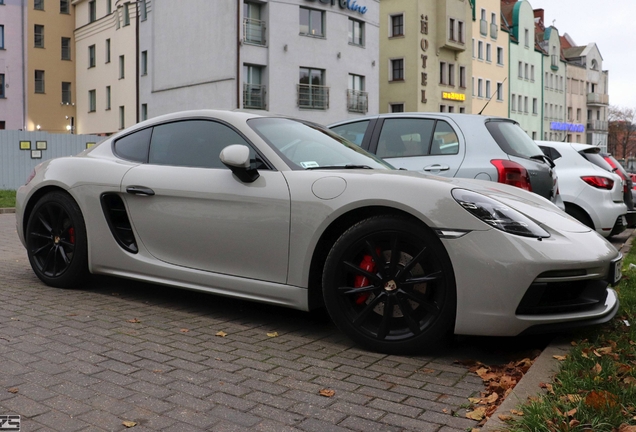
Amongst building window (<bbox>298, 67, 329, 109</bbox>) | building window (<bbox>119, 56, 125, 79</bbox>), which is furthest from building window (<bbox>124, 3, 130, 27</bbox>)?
building window (<bbox>298, 67, 329, 109</bbox>)

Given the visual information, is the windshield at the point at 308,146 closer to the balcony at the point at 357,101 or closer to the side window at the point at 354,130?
the side window at the point at 354,130

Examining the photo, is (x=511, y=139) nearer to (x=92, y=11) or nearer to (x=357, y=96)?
(x=357, y=96)

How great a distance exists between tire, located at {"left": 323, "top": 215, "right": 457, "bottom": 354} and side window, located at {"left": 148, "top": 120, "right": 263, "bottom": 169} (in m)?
1.05

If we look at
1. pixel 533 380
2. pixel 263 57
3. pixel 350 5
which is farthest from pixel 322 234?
pixel 350 5

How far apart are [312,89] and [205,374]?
32.1m

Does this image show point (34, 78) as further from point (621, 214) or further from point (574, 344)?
point (574, 344)

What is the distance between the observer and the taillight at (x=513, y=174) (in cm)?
695

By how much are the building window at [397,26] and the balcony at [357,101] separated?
27.9 feet

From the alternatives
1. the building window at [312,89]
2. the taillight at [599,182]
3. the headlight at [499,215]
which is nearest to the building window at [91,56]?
the building window at [312,89]

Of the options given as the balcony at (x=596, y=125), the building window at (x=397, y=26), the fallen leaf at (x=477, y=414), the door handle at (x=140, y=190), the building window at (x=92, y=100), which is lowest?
the fallen leaf at (x=477, y=414)

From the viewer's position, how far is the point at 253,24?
33125mm

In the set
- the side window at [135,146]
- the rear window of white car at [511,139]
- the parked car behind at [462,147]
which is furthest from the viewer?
the rear window of white car at [511,139]

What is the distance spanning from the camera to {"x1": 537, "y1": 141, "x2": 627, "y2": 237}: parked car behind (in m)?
9.98

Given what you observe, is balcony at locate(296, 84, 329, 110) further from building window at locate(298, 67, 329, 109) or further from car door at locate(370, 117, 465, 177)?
car door at locate(370, 117, 465, 177)
